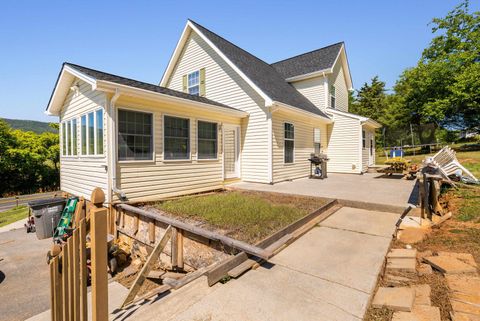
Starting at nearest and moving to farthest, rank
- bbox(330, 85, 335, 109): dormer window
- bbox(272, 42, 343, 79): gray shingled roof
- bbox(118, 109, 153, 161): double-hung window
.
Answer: bbox(118, 109, 153, 161): double-hung window < bbox(272, 42, 343, 79): gray shingled roof < bbox(330, 85, 335, 109): dormer window

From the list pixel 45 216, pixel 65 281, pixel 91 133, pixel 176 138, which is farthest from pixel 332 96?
pixel 65 281

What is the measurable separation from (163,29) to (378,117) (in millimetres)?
29585

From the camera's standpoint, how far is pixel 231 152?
9.80 meters

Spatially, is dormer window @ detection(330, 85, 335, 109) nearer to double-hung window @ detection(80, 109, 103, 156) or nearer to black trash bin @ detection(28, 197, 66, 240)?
double-hung window @ detection(80, 109, 103, 156)

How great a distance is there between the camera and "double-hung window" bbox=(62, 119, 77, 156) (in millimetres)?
8000

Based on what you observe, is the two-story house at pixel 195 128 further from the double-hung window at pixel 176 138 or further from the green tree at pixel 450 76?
the green tree at pixel 450 76

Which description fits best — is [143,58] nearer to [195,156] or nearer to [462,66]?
[195,156]

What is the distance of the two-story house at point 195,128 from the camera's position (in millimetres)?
6234

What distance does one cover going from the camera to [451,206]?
5.51 meters

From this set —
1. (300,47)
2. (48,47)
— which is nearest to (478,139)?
(300,47)

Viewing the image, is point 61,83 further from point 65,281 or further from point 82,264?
point 82,264

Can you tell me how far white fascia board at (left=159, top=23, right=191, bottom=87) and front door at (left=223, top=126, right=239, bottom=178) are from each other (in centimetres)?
599

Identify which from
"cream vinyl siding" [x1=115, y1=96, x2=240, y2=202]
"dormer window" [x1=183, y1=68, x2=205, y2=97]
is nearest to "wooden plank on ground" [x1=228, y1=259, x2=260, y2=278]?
"cream vinyl siding" [x1=115, y1=96, x2=240, y2=202]

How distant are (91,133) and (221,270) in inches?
250
